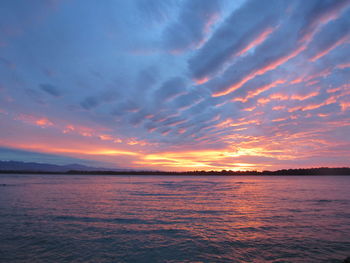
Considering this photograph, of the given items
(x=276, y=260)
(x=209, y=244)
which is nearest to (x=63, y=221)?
(x=209, y=244)

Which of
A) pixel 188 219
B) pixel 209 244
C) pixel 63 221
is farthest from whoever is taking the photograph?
pixel 188 219

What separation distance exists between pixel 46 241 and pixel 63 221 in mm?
6122

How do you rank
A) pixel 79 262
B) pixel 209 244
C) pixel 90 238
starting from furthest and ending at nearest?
pixel 90 238
pixel 209 244
pixel 79 262

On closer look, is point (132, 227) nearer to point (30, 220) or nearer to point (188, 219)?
point (188, 219)

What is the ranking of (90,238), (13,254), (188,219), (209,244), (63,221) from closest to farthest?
1. (13,254)
2. (209,244)
3. (90,238)
4. (63,221)
5. (188,219)

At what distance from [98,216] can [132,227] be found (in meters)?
6.28

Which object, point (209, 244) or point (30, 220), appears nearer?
point (209, 244)

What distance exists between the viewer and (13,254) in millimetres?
12219

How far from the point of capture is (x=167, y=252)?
13.0m

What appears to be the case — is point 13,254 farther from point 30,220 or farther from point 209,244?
point 209,244

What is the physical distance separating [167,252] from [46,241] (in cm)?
800

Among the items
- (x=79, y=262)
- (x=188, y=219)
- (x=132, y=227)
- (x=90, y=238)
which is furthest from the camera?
(x=188, y=219)

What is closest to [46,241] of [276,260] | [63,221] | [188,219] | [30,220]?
[63,221]

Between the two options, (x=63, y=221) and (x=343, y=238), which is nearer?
(x=343, y=238)
